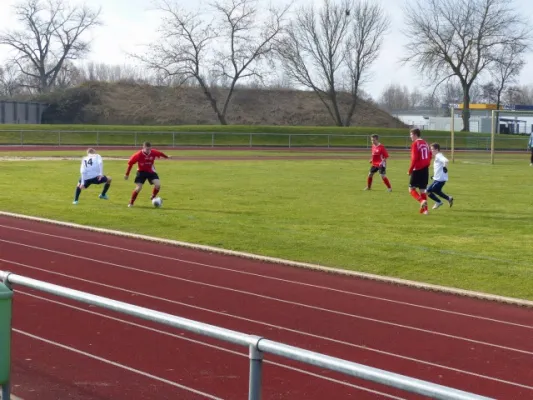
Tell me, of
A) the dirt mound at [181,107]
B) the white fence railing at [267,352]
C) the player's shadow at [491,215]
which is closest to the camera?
the white fence railing at [267,352]

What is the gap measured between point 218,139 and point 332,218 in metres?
41.0

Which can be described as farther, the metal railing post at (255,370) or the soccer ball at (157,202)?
the soccer ball at (157,202)

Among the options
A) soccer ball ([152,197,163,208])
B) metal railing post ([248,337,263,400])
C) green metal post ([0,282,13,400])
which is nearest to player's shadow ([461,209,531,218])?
soccer ball ([152,197,163,208])

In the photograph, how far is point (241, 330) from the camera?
8.14 m

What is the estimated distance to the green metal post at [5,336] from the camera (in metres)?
4.85

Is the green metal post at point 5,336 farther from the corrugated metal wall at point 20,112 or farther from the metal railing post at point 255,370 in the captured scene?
the corrugated metal wall at point 20,112

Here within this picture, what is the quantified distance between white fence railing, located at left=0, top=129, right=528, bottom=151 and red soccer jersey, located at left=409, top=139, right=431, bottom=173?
3643 centimetres

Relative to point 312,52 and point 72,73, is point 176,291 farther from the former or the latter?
Result: point 72,73

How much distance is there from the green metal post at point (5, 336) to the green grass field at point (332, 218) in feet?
21.9

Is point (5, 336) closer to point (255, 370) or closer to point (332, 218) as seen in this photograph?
point (255, 370)

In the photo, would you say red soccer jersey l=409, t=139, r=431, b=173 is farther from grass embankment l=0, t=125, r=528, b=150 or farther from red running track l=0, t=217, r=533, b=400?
grass embankment l=0, t=125, r=528, b=150

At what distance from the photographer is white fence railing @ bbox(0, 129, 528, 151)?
176 feet

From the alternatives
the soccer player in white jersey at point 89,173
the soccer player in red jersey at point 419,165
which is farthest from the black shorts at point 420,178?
the soccer player in white jersey at point 89,173

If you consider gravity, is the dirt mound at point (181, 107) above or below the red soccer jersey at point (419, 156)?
above
